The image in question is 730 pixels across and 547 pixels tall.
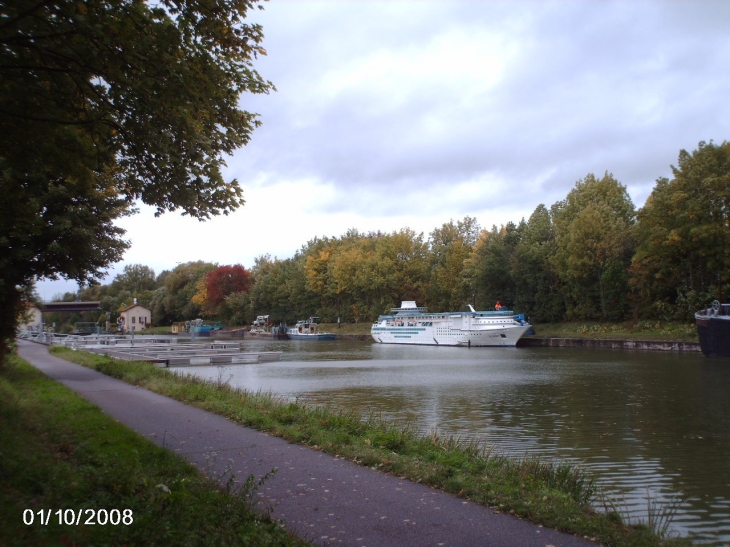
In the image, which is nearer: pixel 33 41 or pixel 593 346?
pixel 33 41

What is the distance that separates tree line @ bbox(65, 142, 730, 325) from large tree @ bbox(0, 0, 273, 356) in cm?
4697

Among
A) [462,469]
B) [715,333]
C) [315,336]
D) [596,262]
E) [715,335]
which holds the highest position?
[596,262]

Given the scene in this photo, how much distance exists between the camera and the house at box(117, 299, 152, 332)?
110256mm

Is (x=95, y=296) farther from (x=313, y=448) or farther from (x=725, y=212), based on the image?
(x=313, y=448)

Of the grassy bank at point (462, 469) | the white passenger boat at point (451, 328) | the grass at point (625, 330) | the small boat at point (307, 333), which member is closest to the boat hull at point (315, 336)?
the small boat at point (307, 333)

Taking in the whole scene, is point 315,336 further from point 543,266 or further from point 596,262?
point 596,262

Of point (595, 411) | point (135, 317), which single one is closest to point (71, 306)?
point (595, 411)

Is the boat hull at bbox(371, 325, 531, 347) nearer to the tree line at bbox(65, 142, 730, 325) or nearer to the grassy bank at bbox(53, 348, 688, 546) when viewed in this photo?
the tree line at bbox(65, 142, 730, 325)


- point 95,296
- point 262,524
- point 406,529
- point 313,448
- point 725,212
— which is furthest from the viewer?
point 95,296

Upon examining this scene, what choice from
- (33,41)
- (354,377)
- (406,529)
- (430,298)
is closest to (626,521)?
(406,529)

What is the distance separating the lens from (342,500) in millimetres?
6914

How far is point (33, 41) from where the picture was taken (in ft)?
23.7

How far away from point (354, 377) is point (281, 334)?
64.9 meters

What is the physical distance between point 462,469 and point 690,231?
1811 inches
